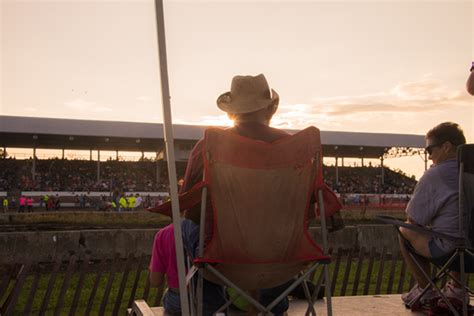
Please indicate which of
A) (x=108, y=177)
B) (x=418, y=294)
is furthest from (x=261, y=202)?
(x=108, y=177)

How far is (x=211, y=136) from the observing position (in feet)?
9.60

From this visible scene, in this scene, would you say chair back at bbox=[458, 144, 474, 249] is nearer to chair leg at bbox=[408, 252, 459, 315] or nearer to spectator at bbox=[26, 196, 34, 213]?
chair leg at bbox=[408, 252, 459, 315]

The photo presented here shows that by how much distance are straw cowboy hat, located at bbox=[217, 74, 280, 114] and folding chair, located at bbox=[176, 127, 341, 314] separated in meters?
0.31

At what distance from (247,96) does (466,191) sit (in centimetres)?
136

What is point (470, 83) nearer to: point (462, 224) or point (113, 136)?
point (462, 224)

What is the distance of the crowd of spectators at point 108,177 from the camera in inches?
1775

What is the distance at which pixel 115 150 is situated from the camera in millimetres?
50969

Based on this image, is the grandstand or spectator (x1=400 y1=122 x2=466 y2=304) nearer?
spectator (x1=400 y1=122 x2=466 y2=304)

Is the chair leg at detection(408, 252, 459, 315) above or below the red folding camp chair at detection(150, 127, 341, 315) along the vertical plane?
below

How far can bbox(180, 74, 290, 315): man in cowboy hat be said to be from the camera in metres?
3.13

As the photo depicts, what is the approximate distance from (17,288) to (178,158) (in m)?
41.6

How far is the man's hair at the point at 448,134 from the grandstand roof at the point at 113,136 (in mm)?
42008

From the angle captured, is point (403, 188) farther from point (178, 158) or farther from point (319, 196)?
point (319, 196)

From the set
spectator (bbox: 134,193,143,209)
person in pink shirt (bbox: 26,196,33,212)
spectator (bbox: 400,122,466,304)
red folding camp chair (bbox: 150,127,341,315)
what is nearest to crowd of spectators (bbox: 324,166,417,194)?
spectator (bbox: 134,193,143,209)
